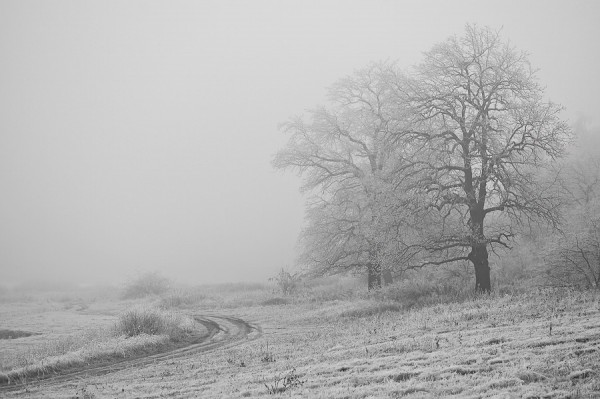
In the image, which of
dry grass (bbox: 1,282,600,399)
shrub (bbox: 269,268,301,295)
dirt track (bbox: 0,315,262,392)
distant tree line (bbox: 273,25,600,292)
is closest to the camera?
dry grass (bbox: 1,282,600,399)

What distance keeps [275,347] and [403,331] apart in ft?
18.1

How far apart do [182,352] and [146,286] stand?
47.6m

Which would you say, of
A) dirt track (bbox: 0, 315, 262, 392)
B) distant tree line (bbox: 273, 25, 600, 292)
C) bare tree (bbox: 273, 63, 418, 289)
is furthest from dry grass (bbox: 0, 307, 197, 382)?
distant tree line (bbox: 273, 25, 600, 292)

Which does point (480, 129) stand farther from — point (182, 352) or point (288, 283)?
point (288, 283)

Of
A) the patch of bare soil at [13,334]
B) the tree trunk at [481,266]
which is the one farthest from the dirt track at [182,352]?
the tree trunk at [481,266]

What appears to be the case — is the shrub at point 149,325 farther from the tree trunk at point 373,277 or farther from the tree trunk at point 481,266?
the tree trunk at point 481,266

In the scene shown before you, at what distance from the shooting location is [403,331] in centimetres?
1606

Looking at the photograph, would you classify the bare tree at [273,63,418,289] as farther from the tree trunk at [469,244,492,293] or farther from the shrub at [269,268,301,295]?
the shrub at [269,268,301,295]

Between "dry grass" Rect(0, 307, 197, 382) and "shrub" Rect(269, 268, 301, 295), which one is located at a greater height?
"shrub" Rect(269, 268, 301, 295)

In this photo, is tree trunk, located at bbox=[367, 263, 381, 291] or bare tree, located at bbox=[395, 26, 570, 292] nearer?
bare tree, located at bbox=[395, 26, 570, 292]

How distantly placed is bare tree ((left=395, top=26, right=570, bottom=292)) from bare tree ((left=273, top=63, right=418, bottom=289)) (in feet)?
22.1

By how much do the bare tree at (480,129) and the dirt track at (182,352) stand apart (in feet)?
38.5

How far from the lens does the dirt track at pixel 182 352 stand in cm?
1549

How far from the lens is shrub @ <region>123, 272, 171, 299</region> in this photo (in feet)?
206
